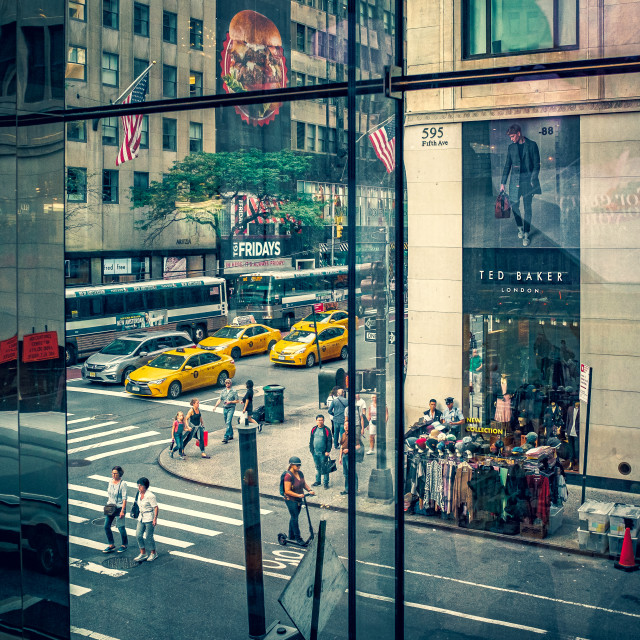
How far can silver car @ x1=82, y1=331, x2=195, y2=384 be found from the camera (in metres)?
6.42

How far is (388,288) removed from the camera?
5.12 meters

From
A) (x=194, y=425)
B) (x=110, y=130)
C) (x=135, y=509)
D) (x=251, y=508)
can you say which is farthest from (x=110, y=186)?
(x=251, y=508)

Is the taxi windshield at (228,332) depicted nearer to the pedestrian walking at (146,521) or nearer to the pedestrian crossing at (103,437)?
the pedestrian crossing at (103,437)

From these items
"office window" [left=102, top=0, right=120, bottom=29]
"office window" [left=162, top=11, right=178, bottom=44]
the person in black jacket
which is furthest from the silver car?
the person in black jacket

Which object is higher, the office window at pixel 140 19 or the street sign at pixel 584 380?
the office window at pixel 140 19

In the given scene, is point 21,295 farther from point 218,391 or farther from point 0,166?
point 218,391

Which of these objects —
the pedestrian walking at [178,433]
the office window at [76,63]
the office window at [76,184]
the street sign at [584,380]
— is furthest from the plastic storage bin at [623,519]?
the office window at [76,63]

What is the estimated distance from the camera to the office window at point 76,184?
21.3ft

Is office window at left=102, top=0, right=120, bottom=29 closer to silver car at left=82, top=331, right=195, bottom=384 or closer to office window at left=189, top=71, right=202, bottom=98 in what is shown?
office window at left=189, top=71, right=202, bottom=98

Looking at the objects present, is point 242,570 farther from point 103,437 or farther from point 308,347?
point 308,347

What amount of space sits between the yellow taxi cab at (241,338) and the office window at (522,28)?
8.80ft

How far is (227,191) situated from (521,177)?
8.88 feet

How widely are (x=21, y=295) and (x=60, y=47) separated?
6.69ft

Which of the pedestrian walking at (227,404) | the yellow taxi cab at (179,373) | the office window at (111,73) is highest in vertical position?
the office window at (111,73)
